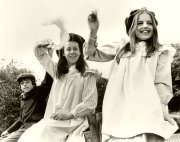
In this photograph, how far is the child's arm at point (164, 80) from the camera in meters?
3.82

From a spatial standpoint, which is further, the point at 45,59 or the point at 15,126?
the point at 15,126

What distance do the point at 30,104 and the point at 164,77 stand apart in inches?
80.0

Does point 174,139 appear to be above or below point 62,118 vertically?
below

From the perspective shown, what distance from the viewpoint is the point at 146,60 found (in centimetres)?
399

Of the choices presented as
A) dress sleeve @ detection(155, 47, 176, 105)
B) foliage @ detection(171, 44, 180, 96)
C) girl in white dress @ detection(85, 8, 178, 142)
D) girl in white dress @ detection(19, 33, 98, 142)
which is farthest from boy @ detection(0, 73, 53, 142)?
foliage @ detection(171, 44, 180, 96)

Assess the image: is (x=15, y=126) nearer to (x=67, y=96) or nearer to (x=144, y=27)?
(x=67, y=96)

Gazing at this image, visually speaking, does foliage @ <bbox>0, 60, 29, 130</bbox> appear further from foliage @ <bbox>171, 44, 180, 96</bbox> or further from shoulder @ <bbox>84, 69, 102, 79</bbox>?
shoulder @ <bbox>84, 69, 102, 79</bbox>

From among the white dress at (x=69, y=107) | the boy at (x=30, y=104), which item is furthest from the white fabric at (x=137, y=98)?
the boy at (x=30, y=104)

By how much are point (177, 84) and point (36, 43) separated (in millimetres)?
14978

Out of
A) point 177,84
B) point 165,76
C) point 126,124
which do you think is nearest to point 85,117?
point 126,124

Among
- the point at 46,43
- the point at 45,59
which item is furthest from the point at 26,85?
the point at 46,43

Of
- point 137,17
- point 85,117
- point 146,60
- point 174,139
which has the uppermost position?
point 137,17

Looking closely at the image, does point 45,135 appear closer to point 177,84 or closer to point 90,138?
point 90,138

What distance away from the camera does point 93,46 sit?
409 cm
